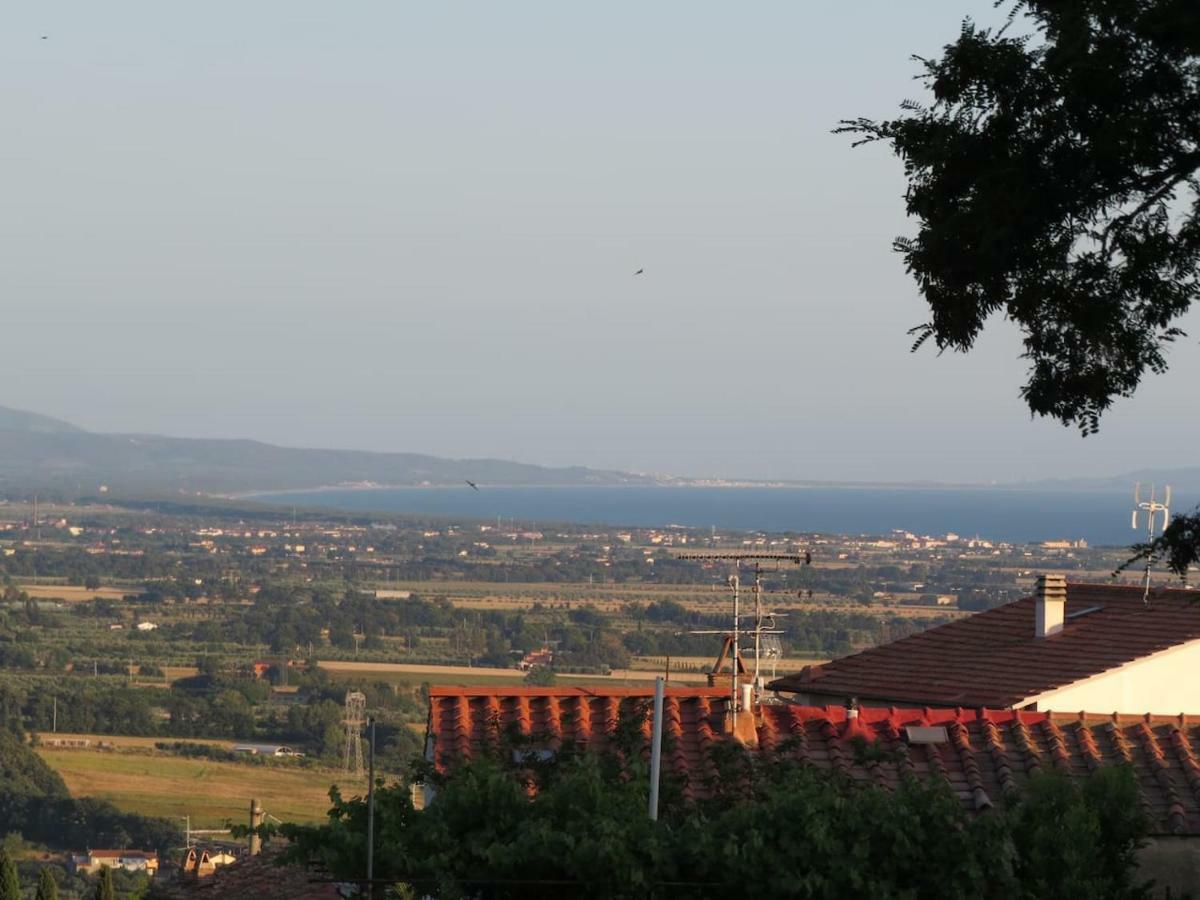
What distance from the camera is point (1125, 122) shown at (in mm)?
10320

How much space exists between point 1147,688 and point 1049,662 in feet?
3.36

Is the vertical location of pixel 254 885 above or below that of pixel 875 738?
below

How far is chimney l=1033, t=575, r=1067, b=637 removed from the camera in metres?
21.7

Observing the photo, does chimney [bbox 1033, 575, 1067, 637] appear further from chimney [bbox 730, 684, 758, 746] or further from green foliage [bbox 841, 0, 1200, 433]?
green foliage [bbox 841, 0, 1200, 433]

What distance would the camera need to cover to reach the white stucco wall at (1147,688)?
1956 cm

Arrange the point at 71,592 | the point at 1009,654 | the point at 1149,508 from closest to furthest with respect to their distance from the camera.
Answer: the point at 1149,508, the point at 1009,654, the point at 71,592

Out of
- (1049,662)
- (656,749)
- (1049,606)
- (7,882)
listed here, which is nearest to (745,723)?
(656,749)

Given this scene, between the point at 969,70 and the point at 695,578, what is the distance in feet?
487

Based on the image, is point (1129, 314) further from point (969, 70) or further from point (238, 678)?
point (238, 678)

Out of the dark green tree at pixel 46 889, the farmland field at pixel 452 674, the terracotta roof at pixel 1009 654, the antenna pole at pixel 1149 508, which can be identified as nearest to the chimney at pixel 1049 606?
the terracotta roof at pixel 1009 654

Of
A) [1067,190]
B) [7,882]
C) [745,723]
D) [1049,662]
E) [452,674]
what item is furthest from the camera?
[452,674]

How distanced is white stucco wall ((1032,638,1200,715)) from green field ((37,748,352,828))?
33.7 m

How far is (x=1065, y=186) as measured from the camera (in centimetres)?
1060

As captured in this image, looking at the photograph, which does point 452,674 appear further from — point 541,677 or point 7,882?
point 7,882
